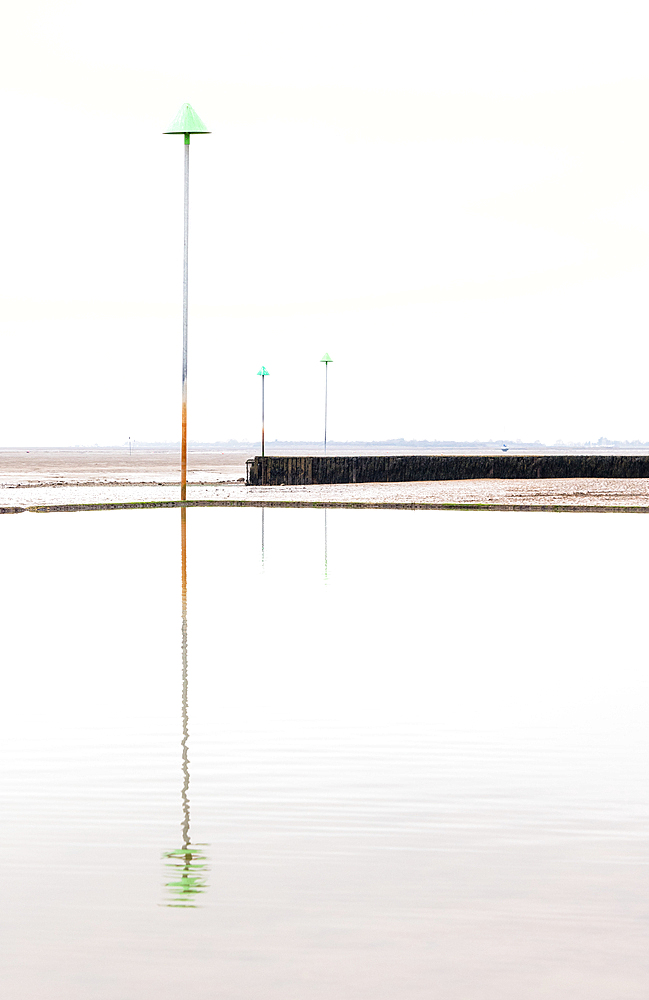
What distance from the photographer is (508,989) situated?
435 cm

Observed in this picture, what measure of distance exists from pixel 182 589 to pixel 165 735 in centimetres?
779

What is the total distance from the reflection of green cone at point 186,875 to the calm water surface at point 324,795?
0.05 ft

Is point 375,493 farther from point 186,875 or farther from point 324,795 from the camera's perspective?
point 186,875

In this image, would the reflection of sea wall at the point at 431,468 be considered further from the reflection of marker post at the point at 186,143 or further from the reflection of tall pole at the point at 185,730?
the reflection of tall pole at the point at 185,730

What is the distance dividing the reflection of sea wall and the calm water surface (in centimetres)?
3664

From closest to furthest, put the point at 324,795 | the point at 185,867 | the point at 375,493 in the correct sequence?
the point at 185,867
the point at 324,795
the point at 375,493

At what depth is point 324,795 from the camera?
22.4 ft

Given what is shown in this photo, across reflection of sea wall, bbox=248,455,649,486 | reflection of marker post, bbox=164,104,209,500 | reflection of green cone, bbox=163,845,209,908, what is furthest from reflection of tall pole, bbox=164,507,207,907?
reflection of sea wall, bbox=248,455,649,486

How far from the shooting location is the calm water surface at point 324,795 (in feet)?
15.1

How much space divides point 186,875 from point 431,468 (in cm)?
5044

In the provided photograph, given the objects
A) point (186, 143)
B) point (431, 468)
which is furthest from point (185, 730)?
point (431, 468)

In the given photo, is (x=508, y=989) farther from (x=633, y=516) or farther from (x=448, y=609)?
(x=633, y=516)

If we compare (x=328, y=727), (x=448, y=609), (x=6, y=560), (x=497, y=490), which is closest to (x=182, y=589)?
(x=448, y=609)

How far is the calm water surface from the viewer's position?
461 centimetres
